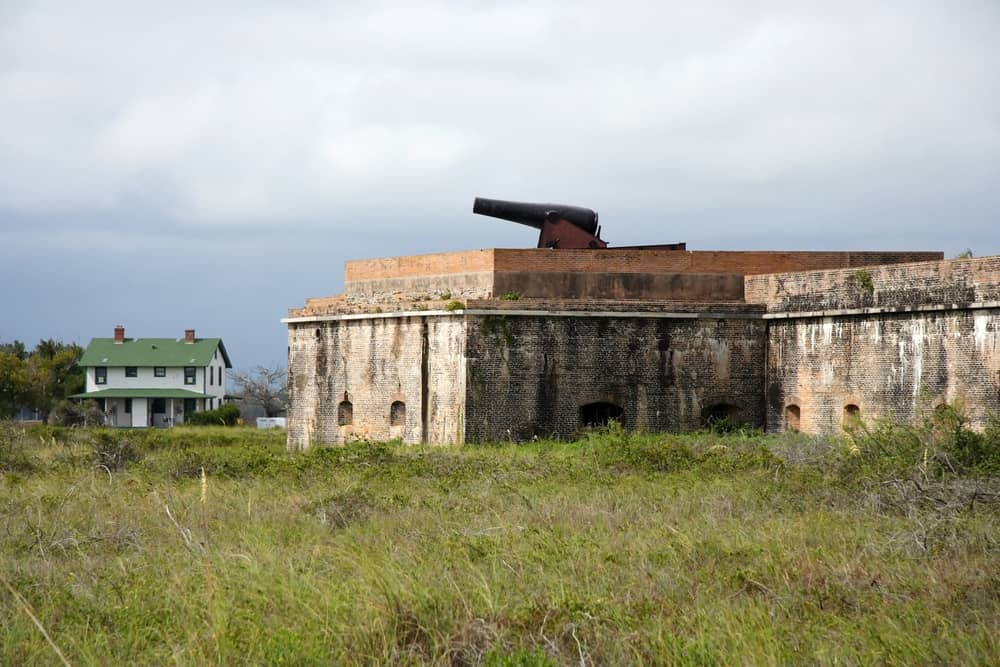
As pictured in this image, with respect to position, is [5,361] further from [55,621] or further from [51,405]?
[55,621]

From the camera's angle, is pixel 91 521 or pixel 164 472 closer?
pixel 91 521

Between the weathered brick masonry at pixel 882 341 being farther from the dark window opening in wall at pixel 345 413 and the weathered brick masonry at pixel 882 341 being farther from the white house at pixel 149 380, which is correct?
the white house at pixel 149 380

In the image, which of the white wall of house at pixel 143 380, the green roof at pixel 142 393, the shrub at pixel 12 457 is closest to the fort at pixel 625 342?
the shrub at pixel 12 457

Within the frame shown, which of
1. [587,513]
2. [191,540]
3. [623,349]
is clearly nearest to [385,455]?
[623,349]

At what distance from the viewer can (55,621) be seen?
724 cm

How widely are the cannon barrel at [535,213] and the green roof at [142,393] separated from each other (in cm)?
2952

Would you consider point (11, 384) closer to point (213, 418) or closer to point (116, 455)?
point (213, 418)

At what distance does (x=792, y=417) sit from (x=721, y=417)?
3.74ft

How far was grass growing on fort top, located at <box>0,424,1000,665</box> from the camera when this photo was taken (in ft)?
21.9

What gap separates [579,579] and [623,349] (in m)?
11.5

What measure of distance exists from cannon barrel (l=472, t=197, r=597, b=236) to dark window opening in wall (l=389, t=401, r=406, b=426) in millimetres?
3815

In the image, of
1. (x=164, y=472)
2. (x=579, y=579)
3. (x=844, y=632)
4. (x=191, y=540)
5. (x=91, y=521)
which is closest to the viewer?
(x=844, y=632)

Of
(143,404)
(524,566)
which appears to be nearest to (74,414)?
(143,404)

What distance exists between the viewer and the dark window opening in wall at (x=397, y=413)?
2042cm
